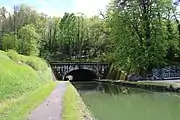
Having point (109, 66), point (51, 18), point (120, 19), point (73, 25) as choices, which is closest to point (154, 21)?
point (120, 19)

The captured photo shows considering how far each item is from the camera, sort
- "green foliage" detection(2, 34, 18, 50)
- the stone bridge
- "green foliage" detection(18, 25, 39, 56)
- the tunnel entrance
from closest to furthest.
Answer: the stone bridge
"green foliage" detection(18, 25, 39, 56)
"green foliage" detection(2, 34, 18, 50)
the tunnel entrance

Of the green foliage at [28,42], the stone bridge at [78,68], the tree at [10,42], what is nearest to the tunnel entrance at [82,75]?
the stone bridge at [78,68]

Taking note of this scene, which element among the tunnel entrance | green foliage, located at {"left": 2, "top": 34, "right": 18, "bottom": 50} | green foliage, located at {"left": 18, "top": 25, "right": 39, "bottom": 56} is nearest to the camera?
green foliage, located at {"left": 18, "top": 25, "right": 39, "bottom": 56}

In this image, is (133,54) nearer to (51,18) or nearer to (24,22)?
(24,22)

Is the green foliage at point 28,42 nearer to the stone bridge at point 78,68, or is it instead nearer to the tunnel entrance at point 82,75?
the stone bridge at point 78,68

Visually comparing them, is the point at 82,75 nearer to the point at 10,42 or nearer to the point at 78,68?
the point at 78,68

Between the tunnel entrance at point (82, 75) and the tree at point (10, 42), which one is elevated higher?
the tree at point (10, 42)

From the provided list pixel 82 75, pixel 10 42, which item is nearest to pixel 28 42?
pixel 10 42

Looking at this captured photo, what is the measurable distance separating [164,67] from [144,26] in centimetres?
765

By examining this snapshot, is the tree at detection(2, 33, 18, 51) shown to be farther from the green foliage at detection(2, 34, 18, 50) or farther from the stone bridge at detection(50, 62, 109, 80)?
the stone bridge at detection(50, 62, 109, 80)

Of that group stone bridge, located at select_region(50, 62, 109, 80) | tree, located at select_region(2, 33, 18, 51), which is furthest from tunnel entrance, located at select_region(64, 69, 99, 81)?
tree, located at select_region(2, 33, 18, 51)

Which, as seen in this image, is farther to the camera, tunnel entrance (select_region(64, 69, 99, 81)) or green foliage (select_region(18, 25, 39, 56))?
tunnel entrance (select_region(64, 69, 99, 81))

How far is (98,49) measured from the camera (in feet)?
312

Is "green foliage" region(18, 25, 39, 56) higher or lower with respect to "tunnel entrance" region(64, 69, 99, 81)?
higher
